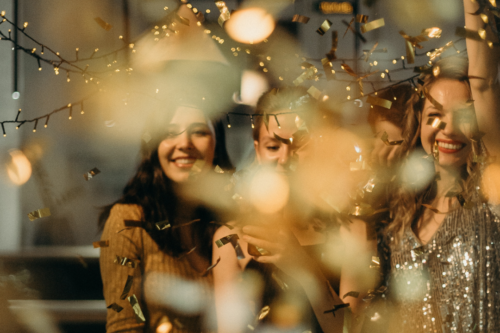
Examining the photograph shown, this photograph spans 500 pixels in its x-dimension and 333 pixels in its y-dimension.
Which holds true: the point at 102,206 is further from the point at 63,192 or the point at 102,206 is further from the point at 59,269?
the point at 59,269

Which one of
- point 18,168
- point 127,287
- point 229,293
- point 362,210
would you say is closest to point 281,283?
point 229,293

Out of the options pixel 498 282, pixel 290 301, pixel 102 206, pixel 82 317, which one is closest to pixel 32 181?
pixel 102 206

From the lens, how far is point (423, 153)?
33.6 inches

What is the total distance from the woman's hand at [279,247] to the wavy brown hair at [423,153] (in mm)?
258

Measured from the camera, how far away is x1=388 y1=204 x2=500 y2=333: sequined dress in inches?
28.7

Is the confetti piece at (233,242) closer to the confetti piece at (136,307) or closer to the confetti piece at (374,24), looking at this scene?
the confetti piece at (136,307)

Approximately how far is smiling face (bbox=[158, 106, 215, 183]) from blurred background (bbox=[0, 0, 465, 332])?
0.43 feet

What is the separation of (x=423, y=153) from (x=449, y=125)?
0.13 metres

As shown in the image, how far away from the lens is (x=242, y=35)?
941mm

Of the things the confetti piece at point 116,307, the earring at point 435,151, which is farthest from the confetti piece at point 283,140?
the confetti piece at point 116,307

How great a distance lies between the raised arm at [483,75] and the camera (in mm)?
649

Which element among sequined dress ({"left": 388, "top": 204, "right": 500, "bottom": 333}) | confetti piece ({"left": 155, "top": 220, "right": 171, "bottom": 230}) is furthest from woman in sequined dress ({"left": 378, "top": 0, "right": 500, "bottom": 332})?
confetti piece ({"left": 155, "top": 220, "right": 171, "bottom": 230})

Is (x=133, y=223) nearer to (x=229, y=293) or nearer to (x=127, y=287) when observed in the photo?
(x=127, y=287)

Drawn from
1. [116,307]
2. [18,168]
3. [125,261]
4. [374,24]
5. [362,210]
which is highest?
[374,24]
